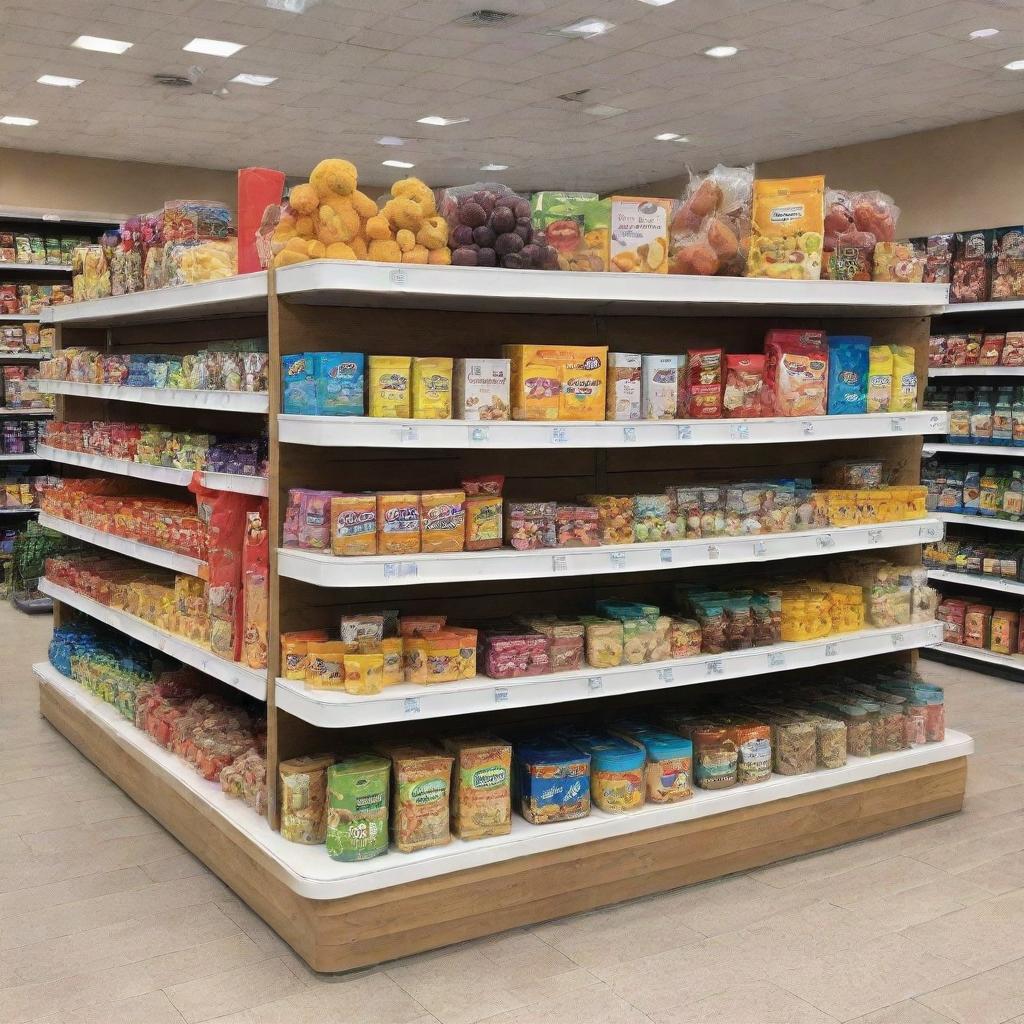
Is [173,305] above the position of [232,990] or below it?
above

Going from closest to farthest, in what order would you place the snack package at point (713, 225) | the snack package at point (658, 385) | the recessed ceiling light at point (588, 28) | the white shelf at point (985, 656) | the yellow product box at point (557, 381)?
the yellow product box at point (557, 381)
the snack package at point (658, 385)
the snack package at point (713, 225)
the white shelf at point (985, 656)
the recessed ceiling light at point (588, 28)

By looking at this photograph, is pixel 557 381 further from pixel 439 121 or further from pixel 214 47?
pixel 439 121

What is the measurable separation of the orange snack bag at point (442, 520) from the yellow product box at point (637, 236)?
33.6 inches

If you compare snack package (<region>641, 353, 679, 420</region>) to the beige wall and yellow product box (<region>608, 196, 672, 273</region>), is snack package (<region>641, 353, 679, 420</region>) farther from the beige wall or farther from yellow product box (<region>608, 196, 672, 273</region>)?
the beige wall

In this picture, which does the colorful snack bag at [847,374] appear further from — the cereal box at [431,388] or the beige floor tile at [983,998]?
the beige floor tile at [983,998]

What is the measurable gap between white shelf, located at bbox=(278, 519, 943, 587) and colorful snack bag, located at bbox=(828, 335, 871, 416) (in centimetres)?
41

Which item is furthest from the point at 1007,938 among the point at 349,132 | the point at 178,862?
the point at 349,132

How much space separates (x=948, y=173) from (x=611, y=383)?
668cm

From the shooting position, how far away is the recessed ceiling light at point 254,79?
25.4 feet

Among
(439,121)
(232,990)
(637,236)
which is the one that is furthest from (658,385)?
(439,121)

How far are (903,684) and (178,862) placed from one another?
2.53m

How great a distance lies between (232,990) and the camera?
9.39 feet

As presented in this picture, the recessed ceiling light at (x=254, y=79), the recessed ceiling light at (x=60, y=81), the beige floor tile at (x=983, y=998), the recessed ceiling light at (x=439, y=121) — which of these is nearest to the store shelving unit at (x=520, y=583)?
the beige floor tile at (x=983, y=998)

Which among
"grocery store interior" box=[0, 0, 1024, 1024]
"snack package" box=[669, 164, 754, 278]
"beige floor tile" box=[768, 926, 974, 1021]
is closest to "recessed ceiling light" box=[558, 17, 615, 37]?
"grocery store interior" box=[0, 0, 1024, 1024]
